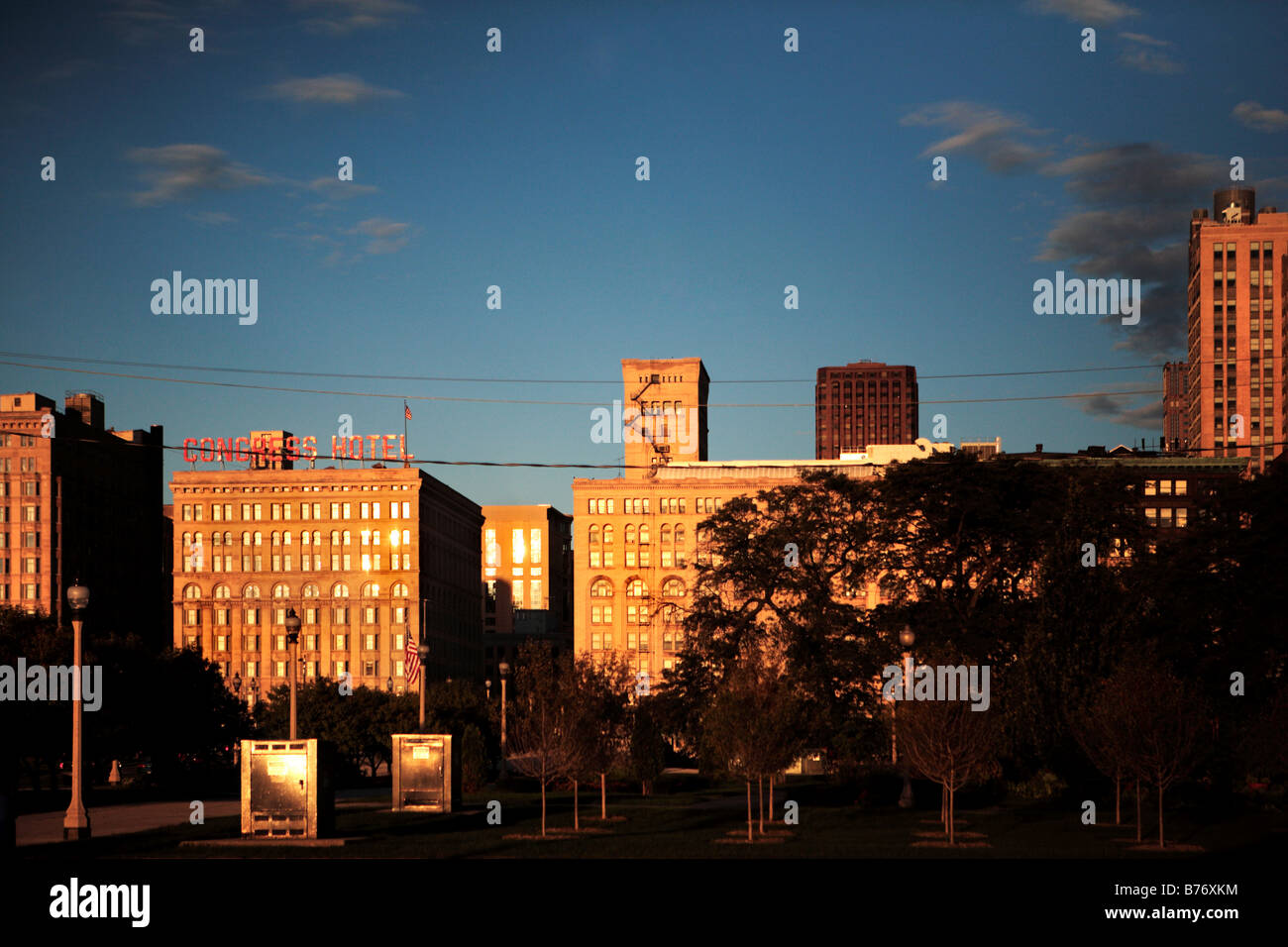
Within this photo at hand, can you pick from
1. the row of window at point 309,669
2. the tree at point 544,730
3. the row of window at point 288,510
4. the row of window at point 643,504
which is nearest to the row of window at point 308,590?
the row of window at point 309,669

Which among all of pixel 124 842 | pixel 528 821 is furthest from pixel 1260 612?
pixel 124 842

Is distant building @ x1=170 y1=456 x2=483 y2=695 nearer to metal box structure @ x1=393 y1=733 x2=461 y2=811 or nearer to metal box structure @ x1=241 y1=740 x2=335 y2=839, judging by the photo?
metal box structure @ x1=393 y1=733 x2=461 y2=811

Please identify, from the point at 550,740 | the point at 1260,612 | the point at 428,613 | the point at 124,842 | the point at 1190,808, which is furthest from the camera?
the point at 428,613

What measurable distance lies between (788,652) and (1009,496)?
13656 mm

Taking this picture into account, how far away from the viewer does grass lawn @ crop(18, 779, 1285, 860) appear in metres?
36.1

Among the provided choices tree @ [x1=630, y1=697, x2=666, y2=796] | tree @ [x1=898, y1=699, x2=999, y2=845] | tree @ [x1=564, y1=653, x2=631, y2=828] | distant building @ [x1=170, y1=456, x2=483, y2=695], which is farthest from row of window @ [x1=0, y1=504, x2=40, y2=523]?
tree @ [x1=898, y1=699, x2=999, y2=845]

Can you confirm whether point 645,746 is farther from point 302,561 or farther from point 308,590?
point 302,561

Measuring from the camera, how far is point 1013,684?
57.7 meters

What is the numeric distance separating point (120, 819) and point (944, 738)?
88.9 ft

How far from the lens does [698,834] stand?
144 ft

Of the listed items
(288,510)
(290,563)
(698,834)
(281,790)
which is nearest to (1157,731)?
(698,834)

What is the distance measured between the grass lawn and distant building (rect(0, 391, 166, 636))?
12226 cm

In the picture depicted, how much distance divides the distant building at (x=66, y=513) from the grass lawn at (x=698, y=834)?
122 m
